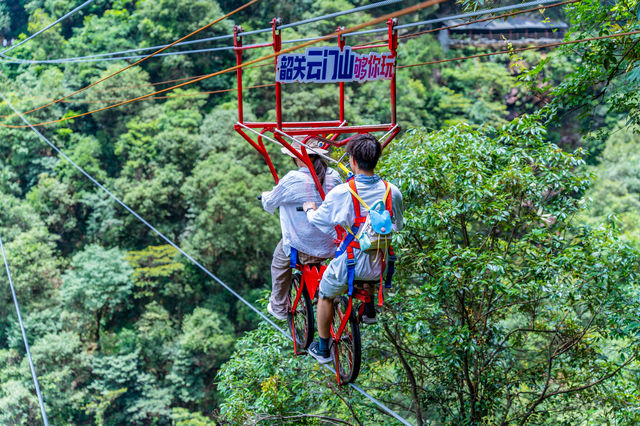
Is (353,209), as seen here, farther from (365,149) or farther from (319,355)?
(319,355)

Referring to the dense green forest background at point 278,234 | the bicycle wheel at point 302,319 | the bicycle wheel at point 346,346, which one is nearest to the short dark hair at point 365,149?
the bicycle wheel at point 346,346

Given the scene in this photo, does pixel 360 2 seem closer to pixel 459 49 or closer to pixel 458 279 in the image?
pixel 459 49

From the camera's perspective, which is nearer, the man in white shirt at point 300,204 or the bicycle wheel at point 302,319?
the man in white shirt at point 300,204

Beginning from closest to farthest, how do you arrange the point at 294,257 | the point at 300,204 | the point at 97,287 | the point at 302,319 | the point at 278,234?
1. the point at 300,204
2. the point at 294,257
3. the point at 302,319
4. the point at 278,234
5. the point at 97,287

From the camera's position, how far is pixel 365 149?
2596 millimetres

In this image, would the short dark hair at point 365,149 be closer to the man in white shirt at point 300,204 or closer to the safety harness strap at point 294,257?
the man in white shirt at point 300,204

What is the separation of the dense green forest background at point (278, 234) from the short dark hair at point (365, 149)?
1705 mm

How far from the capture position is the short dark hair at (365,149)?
2.59 m

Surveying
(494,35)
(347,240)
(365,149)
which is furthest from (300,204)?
(494,35)

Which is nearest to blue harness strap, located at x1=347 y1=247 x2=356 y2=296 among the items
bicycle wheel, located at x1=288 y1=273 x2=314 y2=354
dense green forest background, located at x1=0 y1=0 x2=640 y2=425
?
bicycle wheel, located at x1=288 y1=273 x2=314 y2=354

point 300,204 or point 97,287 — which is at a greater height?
point 300,204

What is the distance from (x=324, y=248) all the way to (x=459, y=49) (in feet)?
66.2

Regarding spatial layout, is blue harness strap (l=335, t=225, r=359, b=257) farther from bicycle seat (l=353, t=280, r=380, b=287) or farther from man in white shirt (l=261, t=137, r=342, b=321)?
man in white shirt (l=261, t=137, r=342, b=321)

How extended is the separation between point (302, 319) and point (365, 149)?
134 centimetres
